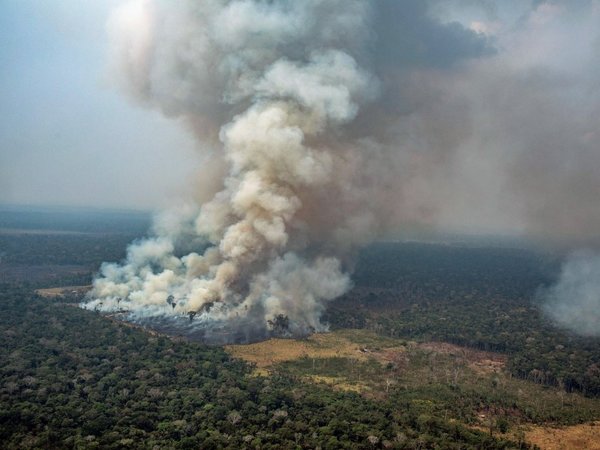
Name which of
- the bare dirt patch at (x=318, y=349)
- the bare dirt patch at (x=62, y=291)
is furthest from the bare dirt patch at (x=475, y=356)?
the bare dirt patch at (x=62, y=291)

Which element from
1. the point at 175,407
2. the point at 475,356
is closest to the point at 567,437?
the point at 475,356

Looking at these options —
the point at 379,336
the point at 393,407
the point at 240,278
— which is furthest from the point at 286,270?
the point at 393,407

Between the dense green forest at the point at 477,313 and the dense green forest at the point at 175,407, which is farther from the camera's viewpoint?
the dense green forest at the point at 477,313

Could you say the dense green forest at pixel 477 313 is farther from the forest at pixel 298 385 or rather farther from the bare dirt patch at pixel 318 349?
the bare dirt patch at pixel 318 349

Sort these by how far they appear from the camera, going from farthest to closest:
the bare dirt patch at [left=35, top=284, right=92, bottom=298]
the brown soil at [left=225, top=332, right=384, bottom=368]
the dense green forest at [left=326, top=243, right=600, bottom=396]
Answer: the bare dirt patch at [left=35, top=284, right=92, bottom=298]
the dense green forest at [left=326, top=243, right=600, bottom=396]
the brown soil at [left=225, top=332, right=384, bottom=368]

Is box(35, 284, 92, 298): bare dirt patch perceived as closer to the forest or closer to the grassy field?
the forest

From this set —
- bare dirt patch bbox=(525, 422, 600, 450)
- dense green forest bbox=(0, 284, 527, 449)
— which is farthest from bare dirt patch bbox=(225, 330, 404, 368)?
bare dirt patch bbox=(525, 422, 600, 450)

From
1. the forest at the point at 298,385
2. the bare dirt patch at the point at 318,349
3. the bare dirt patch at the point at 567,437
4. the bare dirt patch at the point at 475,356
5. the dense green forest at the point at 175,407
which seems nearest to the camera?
the dense green forest at the point at 175,407

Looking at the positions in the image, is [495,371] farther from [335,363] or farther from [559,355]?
[335,363]
